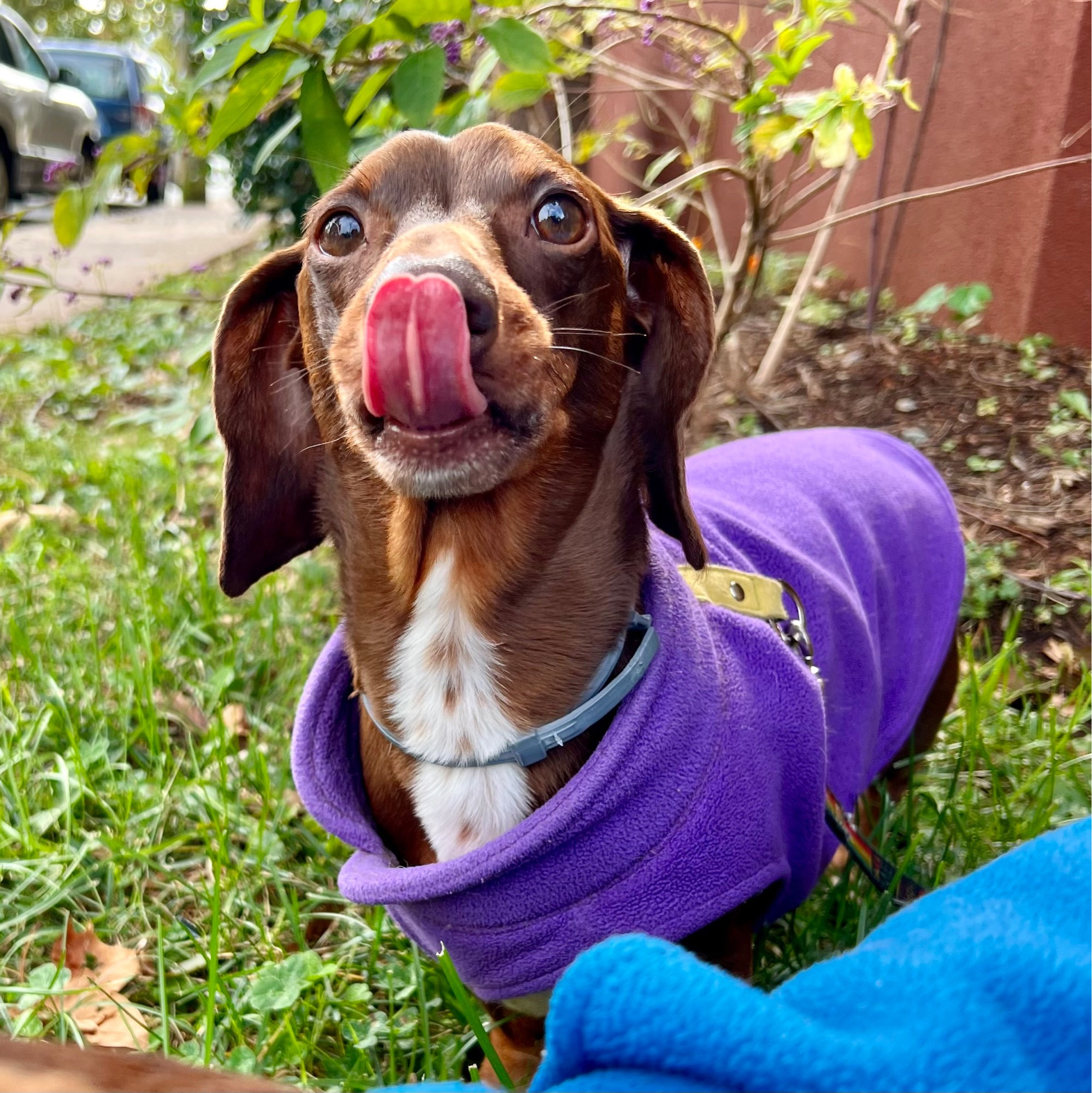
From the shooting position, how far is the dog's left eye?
5.22 feet

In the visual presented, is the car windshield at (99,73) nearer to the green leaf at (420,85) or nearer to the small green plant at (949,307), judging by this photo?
the small green plant at (949,307)

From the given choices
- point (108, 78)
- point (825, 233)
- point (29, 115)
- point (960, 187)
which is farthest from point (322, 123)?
point (108, 78)

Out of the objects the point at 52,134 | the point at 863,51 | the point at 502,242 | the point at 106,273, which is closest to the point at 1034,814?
the point at 502,242

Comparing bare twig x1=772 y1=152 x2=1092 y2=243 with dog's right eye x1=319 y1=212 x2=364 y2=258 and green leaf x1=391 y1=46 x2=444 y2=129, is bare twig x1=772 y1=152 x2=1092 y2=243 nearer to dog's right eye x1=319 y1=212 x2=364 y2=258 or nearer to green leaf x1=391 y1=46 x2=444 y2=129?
green leaf x1=391 y1=46 x2=444 y2=129

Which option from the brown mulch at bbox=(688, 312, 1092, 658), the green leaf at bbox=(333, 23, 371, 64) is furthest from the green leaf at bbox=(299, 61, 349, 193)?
the brown mulch at bbox=(688, 312, 1092, 658)

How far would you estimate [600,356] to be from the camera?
1615 millimetres

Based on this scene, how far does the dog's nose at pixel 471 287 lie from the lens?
129 centimetres

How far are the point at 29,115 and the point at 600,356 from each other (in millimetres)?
13127

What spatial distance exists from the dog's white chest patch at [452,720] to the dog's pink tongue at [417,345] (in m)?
0.39

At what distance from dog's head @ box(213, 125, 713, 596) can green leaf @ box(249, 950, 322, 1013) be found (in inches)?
26.0

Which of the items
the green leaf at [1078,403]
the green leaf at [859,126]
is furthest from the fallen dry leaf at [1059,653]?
the green leaf at [859,126]

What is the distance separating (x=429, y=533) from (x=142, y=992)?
1000 millimetres

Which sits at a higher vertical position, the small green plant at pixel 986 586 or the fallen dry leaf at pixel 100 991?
the fallen dry leaf at pixel 100 991

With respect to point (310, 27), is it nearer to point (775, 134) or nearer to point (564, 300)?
point (564, 300)
